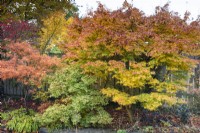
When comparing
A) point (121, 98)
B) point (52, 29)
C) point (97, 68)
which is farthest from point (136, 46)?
point (52, 29)

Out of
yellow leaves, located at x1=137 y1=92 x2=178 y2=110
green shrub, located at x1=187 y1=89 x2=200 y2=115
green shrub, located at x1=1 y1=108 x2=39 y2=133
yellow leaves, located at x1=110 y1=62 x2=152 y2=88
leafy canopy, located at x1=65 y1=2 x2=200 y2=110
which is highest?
leafy canopy, located at x1=65 y1=2 x2=200 y2=110

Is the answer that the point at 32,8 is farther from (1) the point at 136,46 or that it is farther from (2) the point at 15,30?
(1) the point at 136,46

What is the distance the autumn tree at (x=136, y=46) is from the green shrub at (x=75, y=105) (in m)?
0.40

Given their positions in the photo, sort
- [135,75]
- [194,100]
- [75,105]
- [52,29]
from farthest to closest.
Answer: [52,29] < [194,100] < [75,105] < [135,75]

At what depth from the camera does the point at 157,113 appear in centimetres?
700

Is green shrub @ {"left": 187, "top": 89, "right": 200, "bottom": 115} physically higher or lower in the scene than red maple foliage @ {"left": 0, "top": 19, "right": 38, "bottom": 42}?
lower

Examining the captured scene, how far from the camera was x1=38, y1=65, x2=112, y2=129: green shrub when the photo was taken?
20.1 ft

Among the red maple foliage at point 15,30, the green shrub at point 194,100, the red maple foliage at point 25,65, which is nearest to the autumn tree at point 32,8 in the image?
the red maple foliage at point 15,30

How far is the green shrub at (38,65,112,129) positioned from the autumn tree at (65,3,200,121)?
397 millimetres

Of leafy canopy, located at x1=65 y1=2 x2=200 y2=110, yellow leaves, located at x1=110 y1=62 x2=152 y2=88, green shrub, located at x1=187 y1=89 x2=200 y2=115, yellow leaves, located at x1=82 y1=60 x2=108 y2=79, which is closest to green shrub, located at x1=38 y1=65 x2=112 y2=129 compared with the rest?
yellow leaves, located at x1=82 y1=60 x2=108 y2=79

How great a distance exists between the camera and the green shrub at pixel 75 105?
20.1ft

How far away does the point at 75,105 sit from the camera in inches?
240

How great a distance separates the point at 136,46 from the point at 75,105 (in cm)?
204

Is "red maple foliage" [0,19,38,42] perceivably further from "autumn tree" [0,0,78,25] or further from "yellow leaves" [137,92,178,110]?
"yellow leaves" [137,92,178,110]
